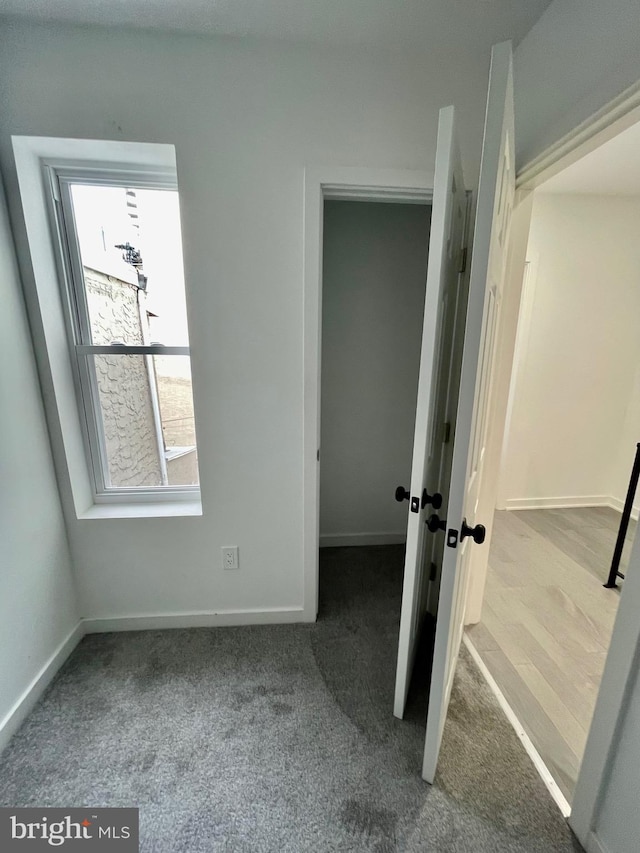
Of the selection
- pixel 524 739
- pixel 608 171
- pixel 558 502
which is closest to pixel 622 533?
pixel 558 502

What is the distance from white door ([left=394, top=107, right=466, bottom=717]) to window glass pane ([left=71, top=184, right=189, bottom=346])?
114 cm

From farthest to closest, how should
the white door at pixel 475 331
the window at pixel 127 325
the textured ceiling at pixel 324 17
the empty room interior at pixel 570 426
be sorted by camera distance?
the empty room interior at pixel 570 426
the window at pixel 127 325
the textured ceiling at pixel 324 17
the white door at pixel 475 331

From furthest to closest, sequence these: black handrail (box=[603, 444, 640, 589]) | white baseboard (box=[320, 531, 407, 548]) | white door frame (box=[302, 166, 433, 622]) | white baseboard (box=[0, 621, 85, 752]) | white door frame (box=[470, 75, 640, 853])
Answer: white baseboard (box=[320, 531, 407, 548])
black handrail (box=[603, 444, 640, 589])
white door frame (box=[302, 166, 433, 622])
white baseboard (box=[0, 621, 85, 752])
white door frame (box=[470, 75, 640, 853])

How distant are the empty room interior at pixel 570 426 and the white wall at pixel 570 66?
101 cm

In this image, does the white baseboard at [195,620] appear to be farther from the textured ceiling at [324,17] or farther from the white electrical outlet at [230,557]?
the textured ceiling at [324,17]

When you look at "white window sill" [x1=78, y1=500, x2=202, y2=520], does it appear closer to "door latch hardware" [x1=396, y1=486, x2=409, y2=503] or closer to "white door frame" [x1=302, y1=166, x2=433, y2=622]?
"white door frame" [x1=302, y1=166, x2=433, y2=622]

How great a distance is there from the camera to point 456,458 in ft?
3.07

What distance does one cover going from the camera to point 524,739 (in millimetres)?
1302

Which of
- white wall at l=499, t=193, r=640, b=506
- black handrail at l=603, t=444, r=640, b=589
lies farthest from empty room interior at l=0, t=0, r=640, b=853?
white wall at l=499, t=193, r=640, b=506

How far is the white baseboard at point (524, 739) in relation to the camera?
3.68 feet

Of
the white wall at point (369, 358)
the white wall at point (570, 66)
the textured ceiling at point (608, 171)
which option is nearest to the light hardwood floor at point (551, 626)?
the white wall at point (369, 358)

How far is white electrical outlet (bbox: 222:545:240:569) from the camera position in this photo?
5.74ft

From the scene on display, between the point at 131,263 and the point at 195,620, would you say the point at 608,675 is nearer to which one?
the point at 195,620

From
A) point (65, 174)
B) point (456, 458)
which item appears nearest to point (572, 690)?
point (456, 458)
